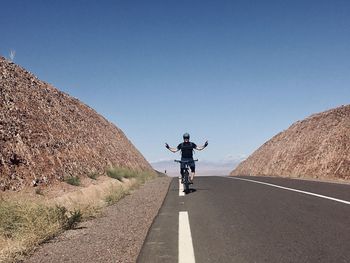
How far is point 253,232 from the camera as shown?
7293 mm

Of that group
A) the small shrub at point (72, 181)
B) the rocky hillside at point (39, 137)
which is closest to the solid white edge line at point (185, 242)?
the rocky hillside at point (39, 137)

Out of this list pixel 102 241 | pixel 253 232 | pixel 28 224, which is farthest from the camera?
pixel 28 224

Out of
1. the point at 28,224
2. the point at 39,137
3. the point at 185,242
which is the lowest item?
the point at 185,242

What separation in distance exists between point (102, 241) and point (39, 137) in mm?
13608

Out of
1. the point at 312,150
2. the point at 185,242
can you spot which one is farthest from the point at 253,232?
the point at 312,150

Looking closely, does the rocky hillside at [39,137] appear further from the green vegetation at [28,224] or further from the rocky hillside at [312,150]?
the rocky hillside at [312,150]

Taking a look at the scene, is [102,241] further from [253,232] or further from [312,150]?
[312,150]

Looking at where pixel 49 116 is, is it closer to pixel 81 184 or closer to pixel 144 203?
pixel 81 184

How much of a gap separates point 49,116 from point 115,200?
11.1 m

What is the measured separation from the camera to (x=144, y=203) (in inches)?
517

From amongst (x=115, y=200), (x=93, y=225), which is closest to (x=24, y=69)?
(x=115, y=200)

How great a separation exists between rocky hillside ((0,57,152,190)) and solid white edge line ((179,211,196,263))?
8.32 meters

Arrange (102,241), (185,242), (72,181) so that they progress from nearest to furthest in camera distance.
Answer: (185,242) < (102,241) < (72,181)

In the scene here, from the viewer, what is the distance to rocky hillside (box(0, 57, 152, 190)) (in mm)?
16633
